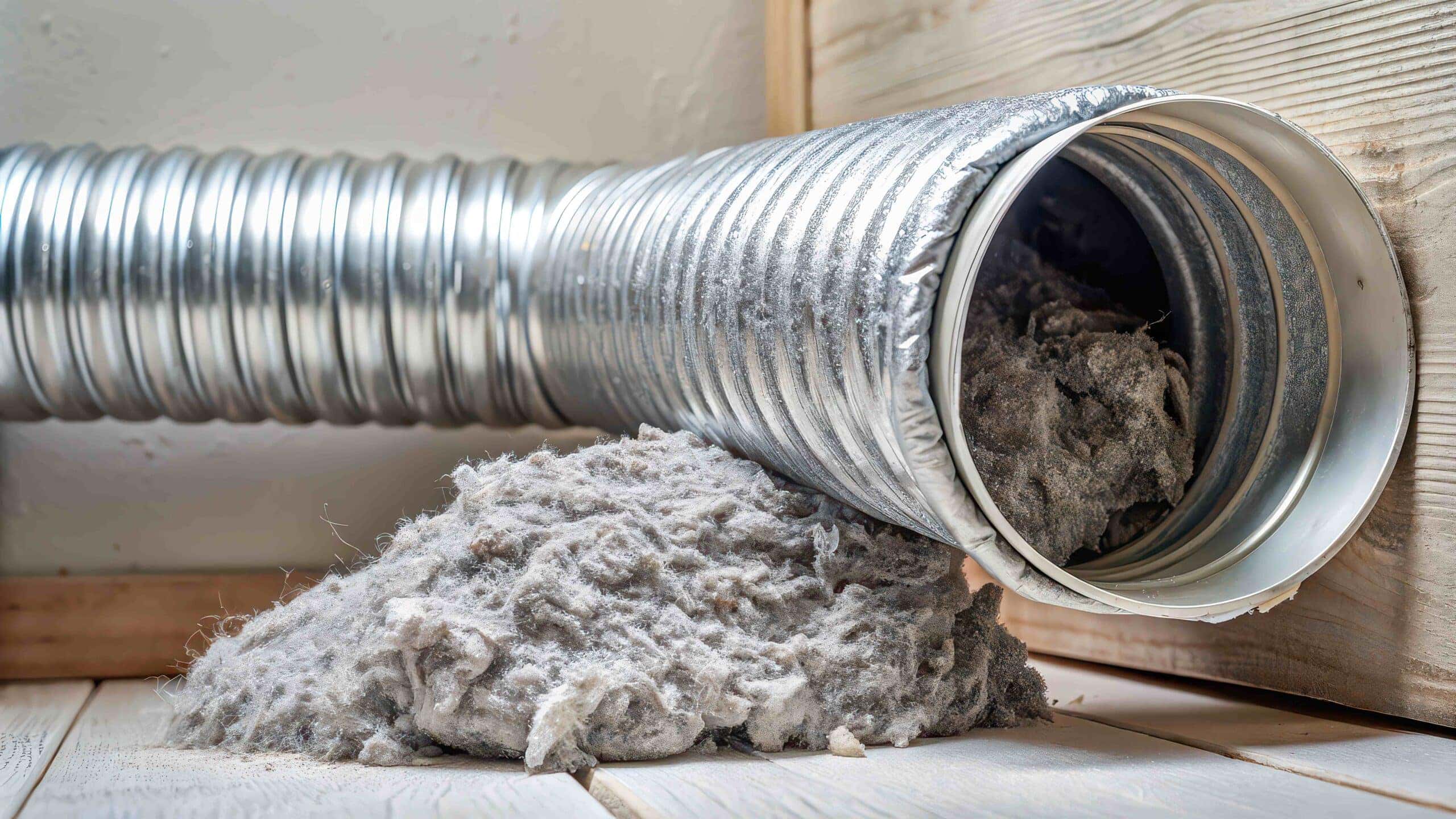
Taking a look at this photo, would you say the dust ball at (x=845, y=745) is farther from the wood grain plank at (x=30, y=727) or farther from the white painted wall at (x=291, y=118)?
the white painted wall at (x=291, y=118)

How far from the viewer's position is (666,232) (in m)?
1.27

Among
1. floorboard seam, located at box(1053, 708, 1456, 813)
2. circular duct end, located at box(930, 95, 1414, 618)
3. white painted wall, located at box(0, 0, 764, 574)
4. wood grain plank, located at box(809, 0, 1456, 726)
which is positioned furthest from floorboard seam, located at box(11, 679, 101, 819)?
wood grain plank, located at box(809, 0, 1456, 726)

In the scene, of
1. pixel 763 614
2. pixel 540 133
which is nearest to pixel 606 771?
pixel 763 614

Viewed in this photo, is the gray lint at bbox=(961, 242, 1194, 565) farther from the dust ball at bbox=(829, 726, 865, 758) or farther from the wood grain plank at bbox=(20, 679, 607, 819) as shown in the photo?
the wood grain plank at bbox=(20, 679, 607, 819)

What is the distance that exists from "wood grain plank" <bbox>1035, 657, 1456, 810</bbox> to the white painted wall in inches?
39.1

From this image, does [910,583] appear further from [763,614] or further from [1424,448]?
[1424,448]

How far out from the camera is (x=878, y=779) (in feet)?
2.78

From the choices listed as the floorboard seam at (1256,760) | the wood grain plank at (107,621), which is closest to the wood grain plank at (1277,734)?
the floorboard seam at (1256,760)

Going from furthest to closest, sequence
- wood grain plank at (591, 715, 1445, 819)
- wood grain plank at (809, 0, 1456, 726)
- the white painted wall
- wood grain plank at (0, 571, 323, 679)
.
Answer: the white painted wall → wood grain plank at (0, 571, 323, 679) → wood grain plank at (809, 0, 1456, 726) → wood grain plank at (591, 715, 1445, 819)

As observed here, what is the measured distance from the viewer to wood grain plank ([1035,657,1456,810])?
2.81 feet

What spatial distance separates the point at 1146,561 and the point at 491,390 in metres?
0.89

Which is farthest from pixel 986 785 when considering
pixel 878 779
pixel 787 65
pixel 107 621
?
pixel 787 65

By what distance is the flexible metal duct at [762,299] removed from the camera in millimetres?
898

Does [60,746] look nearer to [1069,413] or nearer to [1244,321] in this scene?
[1069,413]
